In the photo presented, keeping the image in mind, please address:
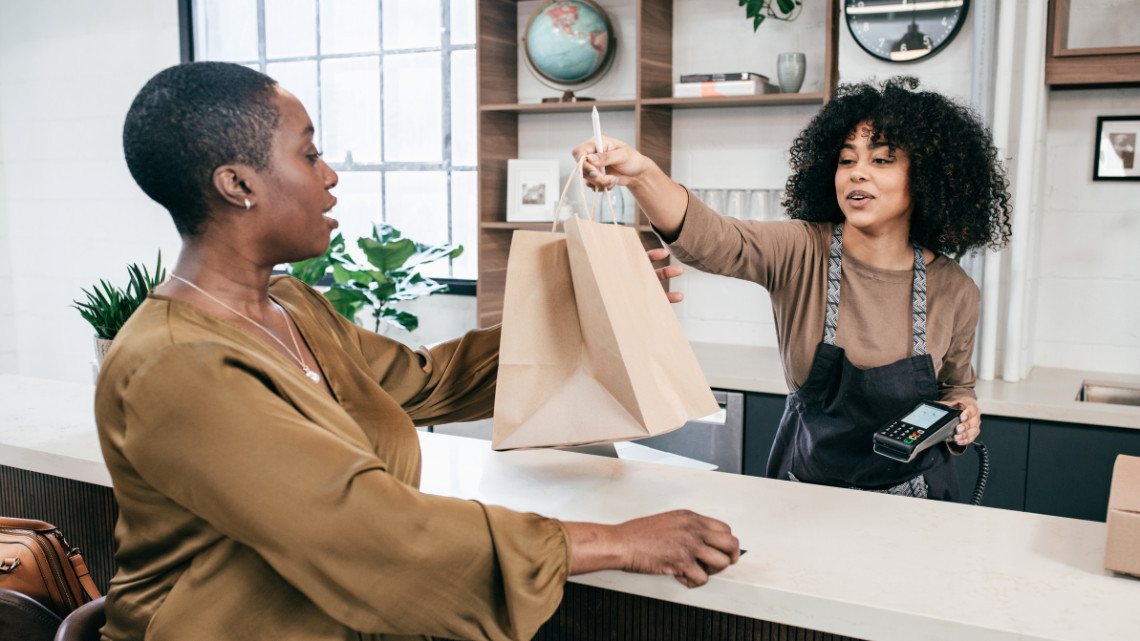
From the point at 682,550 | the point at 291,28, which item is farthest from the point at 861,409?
the point at 291,28

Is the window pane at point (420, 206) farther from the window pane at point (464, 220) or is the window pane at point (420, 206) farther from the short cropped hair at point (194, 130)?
the short cropped hair at point (194, 130)

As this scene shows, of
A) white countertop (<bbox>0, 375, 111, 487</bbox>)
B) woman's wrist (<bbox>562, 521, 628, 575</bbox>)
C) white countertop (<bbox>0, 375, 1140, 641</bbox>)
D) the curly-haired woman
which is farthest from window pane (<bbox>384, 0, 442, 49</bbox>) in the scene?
woman's wrist (<bbox>562, 521, 628, 575</bbox>)

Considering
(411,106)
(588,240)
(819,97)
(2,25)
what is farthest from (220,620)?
(2,25)

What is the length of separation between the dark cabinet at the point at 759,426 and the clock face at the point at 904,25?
3.72ft

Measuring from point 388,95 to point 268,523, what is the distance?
359cm

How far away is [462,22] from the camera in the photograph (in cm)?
399

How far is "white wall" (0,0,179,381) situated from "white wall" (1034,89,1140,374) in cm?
400

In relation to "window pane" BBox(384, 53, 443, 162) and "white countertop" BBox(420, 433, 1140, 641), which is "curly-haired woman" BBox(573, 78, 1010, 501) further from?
"window pane" BBox(384, 53, 443, 162)

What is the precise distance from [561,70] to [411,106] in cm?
104

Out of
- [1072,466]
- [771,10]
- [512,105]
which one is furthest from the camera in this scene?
[512,105]

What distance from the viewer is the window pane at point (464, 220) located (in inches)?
160

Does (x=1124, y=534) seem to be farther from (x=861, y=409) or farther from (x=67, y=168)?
(x=67, y=168)

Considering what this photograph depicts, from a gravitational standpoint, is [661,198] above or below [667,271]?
above

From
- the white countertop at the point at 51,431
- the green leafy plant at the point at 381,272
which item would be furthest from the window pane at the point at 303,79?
the white countertop at the point at 51,431
